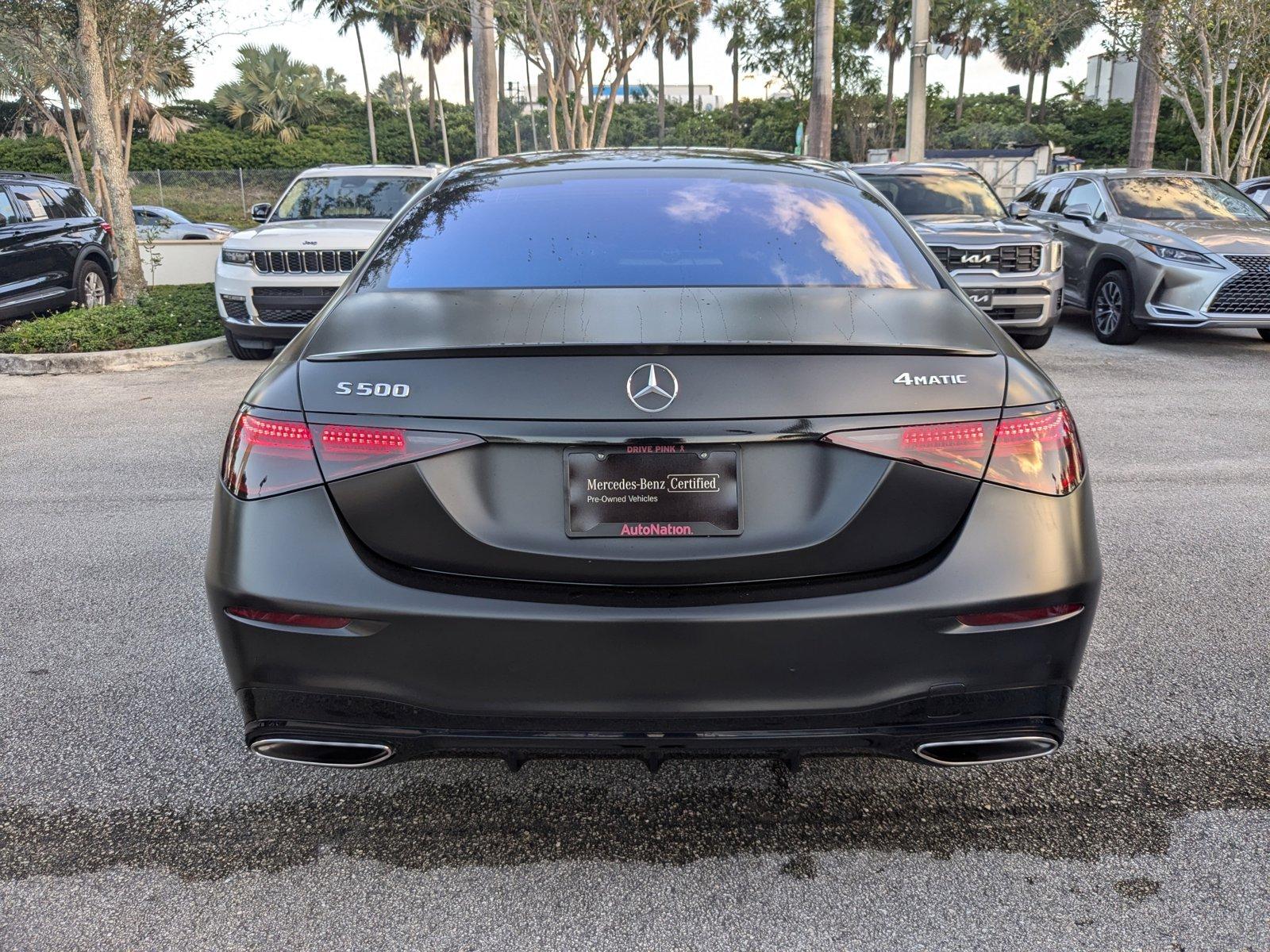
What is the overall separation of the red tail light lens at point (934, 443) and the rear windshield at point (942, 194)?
9.49m

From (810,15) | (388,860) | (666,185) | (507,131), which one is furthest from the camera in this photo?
(507,131)

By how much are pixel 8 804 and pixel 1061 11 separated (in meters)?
21.3

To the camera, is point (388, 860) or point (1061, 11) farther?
point (1061, 11)

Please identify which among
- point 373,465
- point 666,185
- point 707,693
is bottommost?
point 707,693

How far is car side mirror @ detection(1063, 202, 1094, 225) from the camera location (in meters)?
11.4

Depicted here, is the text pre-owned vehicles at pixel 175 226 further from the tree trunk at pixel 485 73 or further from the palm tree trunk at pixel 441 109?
the palm tree trunk at pixel 441 109

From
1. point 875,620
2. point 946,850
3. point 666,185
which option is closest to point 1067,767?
point 946,850

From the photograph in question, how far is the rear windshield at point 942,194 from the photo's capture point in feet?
36.8

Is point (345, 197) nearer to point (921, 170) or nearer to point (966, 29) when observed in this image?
point (921, 170)

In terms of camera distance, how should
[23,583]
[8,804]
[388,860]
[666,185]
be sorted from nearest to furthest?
[388,860] < [8,804] < [666,185] < [23,583]

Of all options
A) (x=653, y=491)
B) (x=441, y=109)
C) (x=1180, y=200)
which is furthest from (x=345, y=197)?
(x=441, y=109)

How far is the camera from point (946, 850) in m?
2.56

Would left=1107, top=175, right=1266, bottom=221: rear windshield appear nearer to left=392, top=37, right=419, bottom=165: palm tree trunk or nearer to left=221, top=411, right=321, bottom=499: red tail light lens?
left=221, top=411, right=321, bottom=499: red tail light lens

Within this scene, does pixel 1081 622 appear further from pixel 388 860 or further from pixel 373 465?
pixel 388 860
